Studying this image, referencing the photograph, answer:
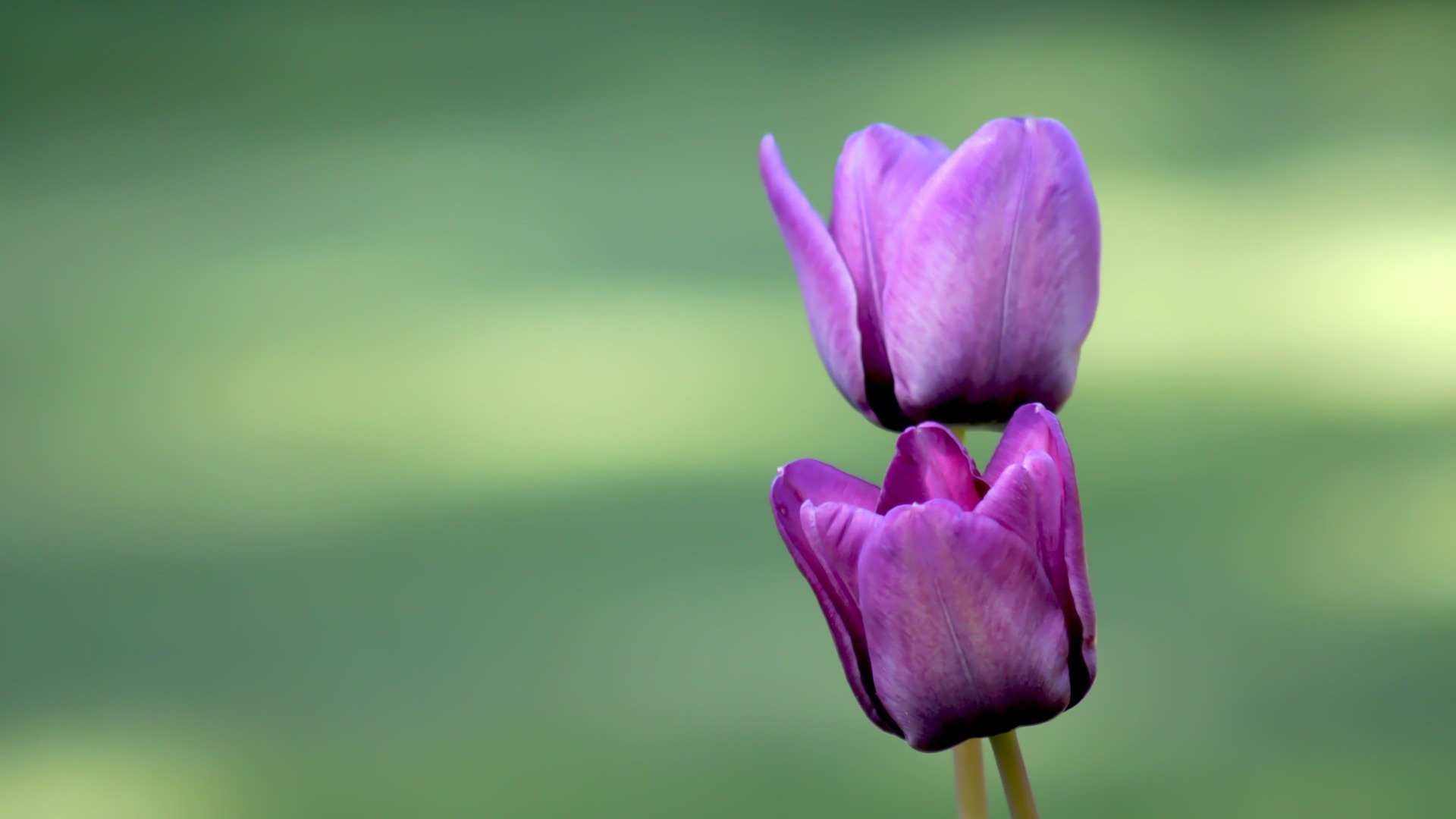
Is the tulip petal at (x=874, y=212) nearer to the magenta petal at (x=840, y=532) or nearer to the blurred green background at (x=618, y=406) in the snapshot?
the magenta petal at (x=840, y=532)

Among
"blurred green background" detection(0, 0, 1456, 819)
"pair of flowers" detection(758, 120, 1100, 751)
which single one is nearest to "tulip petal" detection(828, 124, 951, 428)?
"pair of flowers" detection(758, 120, 1100, 751)

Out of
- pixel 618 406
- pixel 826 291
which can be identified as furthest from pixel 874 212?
pixel 618 406

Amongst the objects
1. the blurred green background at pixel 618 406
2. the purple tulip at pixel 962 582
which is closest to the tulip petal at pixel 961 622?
the purple tulip at pixel 962 582

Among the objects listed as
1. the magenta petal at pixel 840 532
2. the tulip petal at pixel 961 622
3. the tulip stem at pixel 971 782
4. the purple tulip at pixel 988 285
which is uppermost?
the purple tulip at pixel 988 285

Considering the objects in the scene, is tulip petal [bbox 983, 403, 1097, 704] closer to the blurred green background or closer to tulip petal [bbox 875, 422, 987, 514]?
tulip petal [bbox 875, 422, 987, 514]

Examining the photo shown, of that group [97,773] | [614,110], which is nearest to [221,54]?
[614,110]

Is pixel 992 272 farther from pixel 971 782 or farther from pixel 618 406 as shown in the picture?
pixel 618 406

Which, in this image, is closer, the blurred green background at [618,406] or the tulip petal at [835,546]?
the tulip petal at [835,546]

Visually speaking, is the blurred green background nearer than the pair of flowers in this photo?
No
